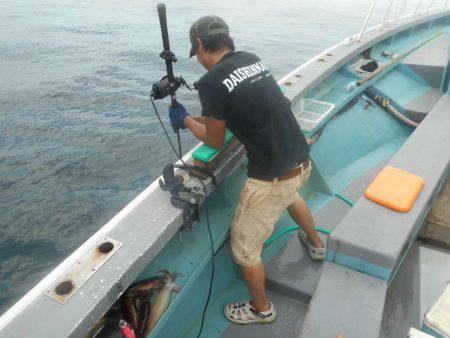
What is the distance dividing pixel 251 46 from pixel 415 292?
16409 mm

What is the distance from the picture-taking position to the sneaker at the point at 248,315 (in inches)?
102

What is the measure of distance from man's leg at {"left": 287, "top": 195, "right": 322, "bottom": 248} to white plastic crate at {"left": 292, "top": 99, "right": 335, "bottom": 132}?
92 cm

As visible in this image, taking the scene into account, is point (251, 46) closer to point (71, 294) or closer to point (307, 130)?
point (307, 130)

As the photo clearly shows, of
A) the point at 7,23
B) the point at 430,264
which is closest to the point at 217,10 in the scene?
the point at 7,23

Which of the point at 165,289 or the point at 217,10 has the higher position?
the point at 165,289

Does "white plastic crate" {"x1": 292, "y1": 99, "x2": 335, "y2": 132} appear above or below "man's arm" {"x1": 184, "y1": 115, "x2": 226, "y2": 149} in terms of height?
Answer: below

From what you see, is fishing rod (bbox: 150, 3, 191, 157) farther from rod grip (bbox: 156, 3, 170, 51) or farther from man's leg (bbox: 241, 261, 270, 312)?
man's leg (bbox: 241, 261, 270, 312)

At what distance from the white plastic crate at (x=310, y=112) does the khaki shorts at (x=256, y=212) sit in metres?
1.17

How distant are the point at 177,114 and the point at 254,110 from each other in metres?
0.62

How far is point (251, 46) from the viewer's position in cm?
1725

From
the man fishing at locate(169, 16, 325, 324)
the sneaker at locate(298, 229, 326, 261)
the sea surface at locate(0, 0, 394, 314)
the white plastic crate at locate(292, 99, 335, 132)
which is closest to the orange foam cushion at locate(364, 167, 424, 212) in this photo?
the man fishing at locate(169, 16, 325, 324)

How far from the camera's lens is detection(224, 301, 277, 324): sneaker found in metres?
2.58

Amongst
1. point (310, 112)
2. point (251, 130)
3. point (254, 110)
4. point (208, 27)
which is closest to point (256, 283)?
point (251, 130)

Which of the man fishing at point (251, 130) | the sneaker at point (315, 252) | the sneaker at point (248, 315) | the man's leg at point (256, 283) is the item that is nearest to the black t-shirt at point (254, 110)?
the man fishing at point (251, 130)
